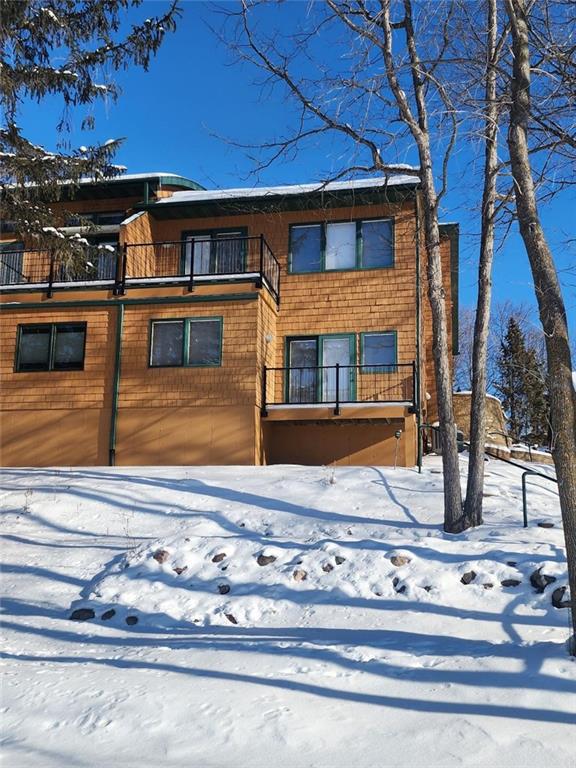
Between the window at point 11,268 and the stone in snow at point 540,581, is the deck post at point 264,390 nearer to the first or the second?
the window at point 11,268

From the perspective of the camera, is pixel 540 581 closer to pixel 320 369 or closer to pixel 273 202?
pixel 320 369

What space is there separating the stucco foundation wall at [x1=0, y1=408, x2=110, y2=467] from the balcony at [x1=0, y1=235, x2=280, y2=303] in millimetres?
2983

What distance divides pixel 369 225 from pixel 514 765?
48.5ft

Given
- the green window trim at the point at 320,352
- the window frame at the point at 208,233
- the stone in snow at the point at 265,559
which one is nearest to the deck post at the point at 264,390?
the green window trim at the point at 320,352

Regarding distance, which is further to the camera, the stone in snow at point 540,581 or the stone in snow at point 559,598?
the stone in snow at point 540,581

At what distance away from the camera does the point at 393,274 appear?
17.0m

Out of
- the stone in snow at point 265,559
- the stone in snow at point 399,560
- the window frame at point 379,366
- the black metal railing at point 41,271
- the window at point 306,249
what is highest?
the window at point 306,249

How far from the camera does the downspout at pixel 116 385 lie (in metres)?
16.0

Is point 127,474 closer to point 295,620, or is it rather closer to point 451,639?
point 295,620

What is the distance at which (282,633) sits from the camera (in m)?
6.45

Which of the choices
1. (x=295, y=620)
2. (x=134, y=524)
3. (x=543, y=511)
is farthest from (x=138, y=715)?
(x=543, y=511)

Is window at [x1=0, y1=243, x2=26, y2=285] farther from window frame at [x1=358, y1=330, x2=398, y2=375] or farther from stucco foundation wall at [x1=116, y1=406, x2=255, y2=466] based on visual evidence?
window frame at [x1=358, y1=330, x2=398, y2=375]

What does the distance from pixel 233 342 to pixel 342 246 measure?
3930 mm

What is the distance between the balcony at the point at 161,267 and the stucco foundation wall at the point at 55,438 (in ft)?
9.79
